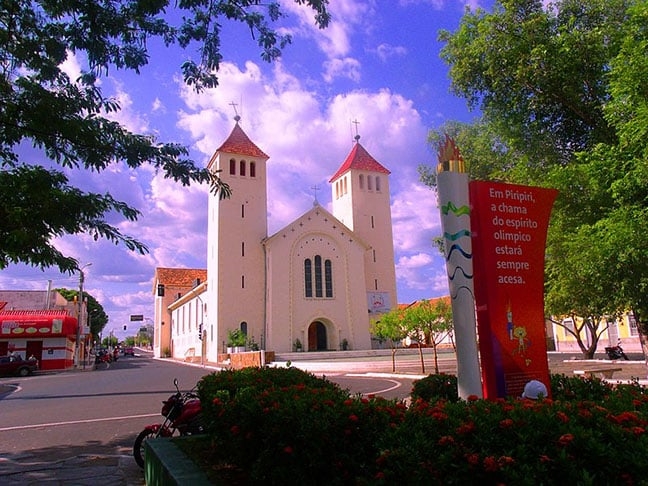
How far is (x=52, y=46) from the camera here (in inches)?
278

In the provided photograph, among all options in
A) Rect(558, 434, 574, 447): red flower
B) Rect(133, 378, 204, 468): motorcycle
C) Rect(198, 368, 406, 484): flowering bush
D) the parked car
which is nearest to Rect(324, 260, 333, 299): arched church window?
the parked car

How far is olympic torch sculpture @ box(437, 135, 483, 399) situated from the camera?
585 cm

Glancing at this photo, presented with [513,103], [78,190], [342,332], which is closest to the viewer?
[78,190]

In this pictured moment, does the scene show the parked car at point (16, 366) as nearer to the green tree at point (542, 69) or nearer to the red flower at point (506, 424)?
the green tree at point (542, 69)

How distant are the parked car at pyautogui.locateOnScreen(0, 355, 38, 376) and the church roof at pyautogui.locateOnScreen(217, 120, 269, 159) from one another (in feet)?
72.5

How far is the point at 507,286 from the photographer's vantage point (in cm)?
608

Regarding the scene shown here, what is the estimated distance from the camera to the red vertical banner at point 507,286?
19.3ft

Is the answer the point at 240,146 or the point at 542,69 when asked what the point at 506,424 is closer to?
the point at 542,69

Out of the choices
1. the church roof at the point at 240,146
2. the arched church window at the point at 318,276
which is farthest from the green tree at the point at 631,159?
the church roof at the point at 240,146

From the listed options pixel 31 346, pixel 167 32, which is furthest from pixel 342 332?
pixel 167 32

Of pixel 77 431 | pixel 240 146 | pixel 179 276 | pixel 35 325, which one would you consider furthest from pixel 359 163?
pixel 77 431

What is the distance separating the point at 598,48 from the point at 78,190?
11.6 m

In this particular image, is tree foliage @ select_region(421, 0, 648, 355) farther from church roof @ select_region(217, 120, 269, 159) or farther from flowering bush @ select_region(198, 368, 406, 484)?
church roof @ select_region(217, 120, 269, 159)

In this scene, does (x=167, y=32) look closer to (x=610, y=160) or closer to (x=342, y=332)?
(x=610, y=160)
